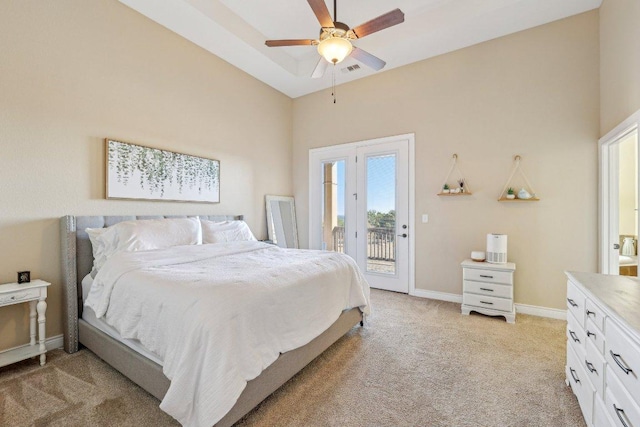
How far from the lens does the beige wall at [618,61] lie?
2246 millimetres

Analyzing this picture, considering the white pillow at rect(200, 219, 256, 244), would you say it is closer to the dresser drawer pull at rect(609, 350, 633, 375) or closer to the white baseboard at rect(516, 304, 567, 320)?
the dresser drawer pull at rect(609, 350, 633, 375)

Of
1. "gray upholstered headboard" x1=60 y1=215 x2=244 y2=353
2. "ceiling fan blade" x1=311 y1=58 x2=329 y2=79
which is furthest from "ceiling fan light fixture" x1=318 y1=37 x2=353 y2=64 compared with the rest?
"gray upholstered headboard" x1=60 y1=215 x2=244 y2=353

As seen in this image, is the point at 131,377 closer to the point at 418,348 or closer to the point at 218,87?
the point at 418,348

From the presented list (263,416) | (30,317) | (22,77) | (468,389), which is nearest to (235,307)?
(263,416)

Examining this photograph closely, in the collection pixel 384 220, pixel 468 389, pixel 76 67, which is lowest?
pixel 468 389

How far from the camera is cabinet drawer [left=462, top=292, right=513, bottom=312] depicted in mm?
3137

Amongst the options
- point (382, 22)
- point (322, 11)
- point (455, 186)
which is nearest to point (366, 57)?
point (382, 22)

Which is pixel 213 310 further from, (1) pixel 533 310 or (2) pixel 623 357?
(1) pixel 533 310

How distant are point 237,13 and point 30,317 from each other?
3848mm

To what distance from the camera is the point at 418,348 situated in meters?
2.55

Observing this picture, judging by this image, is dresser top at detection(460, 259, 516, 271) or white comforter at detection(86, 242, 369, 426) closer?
white comforter at detection(86, 242, 369, 426)

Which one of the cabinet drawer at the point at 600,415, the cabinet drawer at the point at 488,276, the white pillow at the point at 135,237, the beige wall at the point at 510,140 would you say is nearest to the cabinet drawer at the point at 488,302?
the cabinet drawer at the point at 488,276

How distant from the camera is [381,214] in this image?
4.41 m

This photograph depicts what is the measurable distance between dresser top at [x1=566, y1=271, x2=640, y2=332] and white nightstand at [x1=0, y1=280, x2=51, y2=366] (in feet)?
12.1
